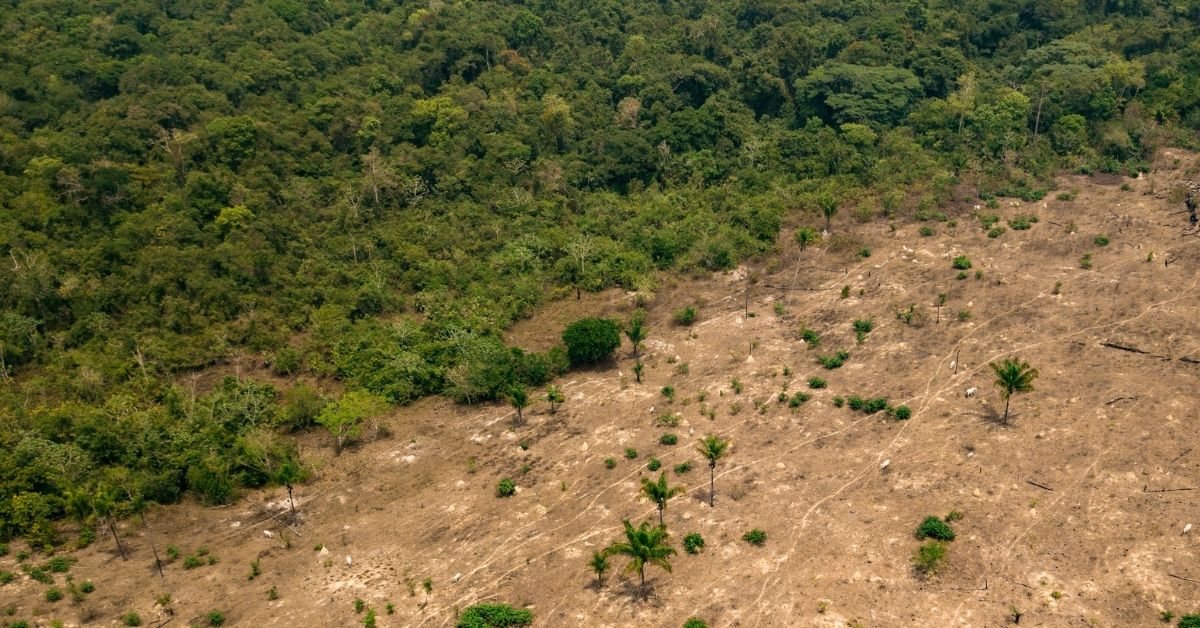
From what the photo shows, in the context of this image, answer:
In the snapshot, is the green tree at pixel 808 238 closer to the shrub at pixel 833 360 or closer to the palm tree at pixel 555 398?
the shrub at pixel 833 360

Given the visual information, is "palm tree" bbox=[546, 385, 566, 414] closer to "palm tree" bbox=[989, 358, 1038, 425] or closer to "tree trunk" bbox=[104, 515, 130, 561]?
"tree trunk" bbox=[104, 515, 130, 561]

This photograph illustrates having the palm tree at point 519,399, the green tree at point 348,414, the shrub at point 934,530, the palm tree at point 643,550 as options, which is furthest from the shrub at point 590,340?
the shrub at point 934,530

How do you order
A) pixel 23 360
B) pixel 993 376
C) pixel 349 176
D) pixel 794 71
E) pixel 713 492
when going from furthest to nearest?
pixel 794 71
pixel 349 176
pixel 23 360
pixel 993 376
pixel 713 492

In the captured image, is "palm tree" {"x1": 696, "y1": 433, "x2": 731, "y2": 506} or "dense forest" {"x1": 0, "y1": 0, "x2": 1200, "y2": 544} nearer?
"palm tree" {"x1": 696, "y1": 433, "x2": 731, "y2": 506}

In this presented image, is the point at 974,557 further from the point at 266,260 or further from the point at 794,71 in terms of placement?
the point at 794,71

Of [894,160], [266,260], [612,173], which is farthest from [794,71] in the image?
[266,260]

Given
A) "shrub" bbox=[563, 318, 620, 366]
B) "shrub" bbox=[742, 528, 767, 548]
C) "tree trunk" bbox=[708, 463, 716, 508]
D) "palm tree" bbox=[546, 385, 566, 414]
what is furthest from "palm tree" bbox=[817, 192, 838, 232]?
"shrub" bbox=[742, 528, 767, 548]
